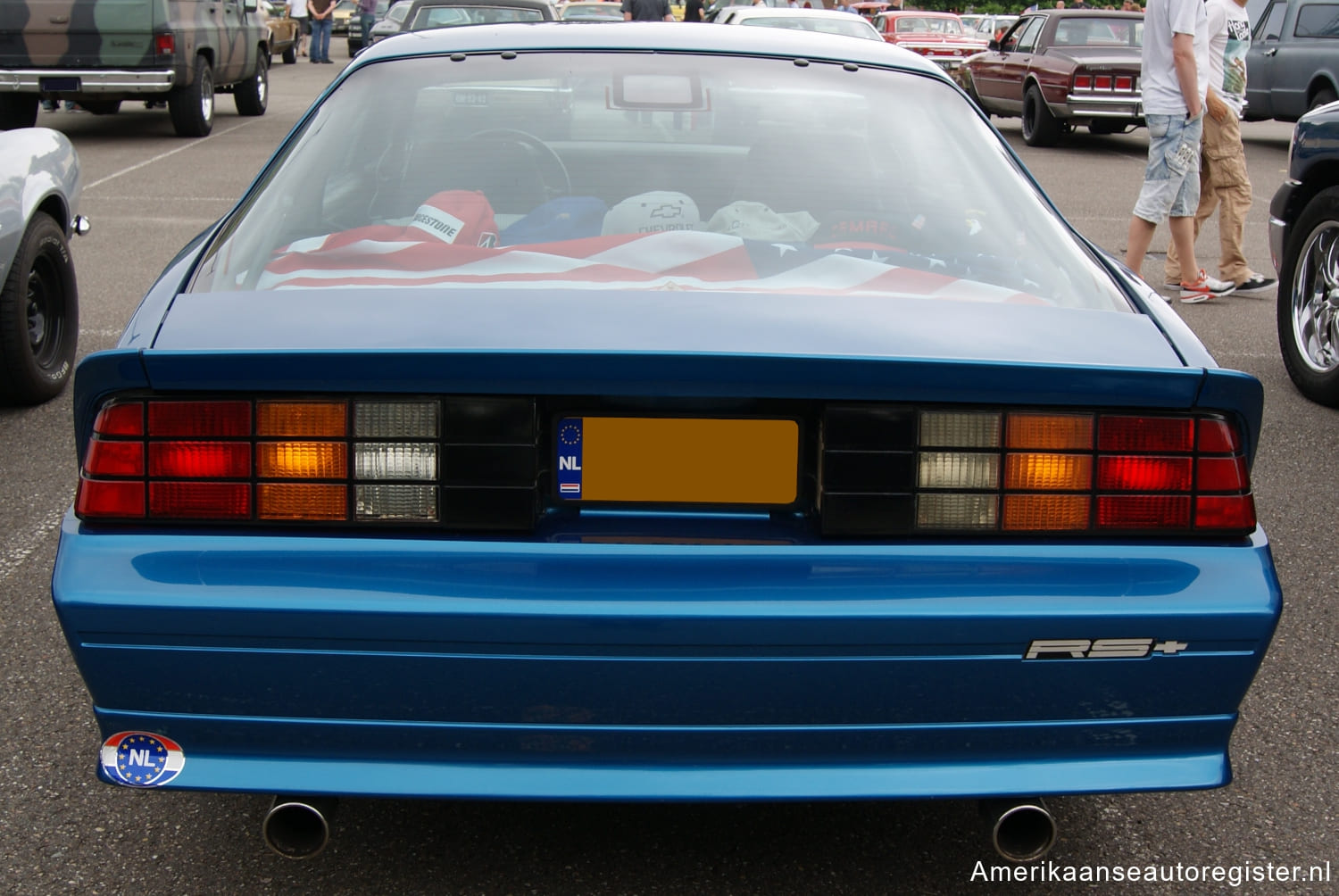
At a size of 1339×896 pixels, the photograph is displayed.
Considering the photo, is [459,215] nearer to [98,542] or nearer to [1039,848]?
[98,542]

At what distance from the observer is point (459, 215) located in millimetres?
2443

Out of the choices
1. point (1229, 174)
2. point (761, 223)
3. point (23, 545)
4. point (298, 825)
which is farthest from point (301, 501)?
point (1229, 174)

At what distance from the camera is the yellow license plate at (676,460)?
6.16 ft

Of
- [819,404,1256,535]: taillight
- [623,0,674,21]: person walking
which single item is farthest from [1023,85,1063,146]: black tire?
[819,404,1256,535]: taillight

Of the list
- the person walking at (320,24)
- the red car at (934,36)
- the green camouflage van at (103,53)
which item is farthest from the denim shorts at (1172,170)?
the person walking at (320,24)

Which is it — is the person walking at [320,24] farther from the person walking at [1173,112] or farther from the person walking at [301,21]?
the person walking at [1173,112]

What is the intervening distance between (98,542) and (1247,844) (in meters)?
2.01

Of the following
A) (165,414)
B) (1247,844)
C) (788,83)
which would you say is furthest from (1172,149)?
(165,414)

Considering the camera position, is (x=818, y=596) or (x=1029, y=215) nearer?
(x=818, y=596)

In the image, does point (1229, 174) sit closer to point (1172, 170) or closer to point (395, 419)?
point (1172, 170)

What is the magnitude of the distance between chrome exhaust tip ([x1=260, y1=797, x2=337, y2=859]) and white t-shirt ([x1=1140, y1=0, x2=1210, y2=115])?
5789 mm

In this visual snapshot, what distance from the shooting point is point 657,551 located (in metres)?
1.86

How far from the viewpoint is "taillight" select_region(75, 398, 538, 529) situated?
1.85 metres

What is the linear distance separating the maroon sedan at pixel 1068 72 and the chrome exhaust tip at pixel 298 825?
14415mm
